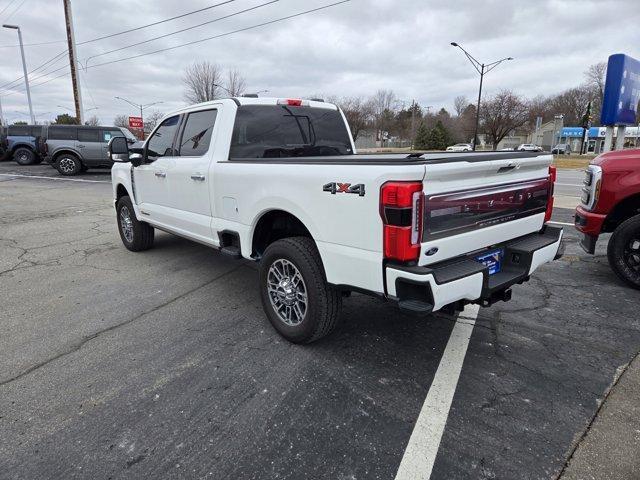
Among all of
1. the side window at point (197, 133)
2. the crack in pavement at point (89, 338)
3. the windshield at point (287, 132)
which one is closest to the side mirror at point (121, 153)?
the side window at point (197, 133)

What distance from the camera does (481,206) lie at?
2920mm

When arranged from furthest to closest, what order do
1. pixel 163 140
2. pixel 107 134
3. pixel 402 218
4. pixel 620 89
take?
1. pixel 107 134
2. pixel 620 89
3. pixel 163 140
4. pixel 402 218

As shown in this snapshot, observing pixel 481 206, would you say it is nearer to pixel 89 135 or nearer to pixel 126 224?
pixel 126 224

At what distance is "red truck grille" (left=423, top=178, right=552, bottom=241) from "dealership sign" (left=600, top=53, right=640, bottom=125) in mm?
11767

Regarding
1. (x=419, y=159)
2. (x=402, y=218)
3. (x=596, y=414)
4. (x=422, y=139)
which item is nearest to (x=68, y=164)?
(x=419, y=159)

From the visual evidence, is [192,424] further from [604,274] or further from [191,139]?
[604,274]

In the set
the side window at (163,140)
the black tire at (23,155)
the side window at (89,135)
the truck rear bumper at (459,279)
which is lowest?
the truck rear bumper at (459,279)

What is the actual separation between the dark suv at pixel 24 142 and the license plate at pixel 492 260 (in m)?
24.3

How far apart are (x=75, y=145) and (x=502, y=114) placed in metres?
53.9

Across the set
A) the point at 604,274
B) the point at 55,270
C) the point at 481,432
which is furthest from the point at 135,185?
the point at 604,274

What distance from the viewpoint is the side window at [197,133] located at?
4312mm

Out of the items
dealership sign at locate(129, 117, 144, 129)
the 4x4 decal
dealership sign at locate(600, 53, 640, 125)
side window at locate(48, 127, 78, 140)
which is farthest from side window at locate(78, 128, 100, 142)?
dealership sign at locate(129, 117, 144, 129)

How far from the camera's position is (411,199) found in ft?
7.95

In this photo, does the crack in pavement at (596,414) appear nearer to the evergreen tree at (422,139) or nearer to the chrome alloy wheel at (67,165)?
the chrome alloy wheel at (67,165)
